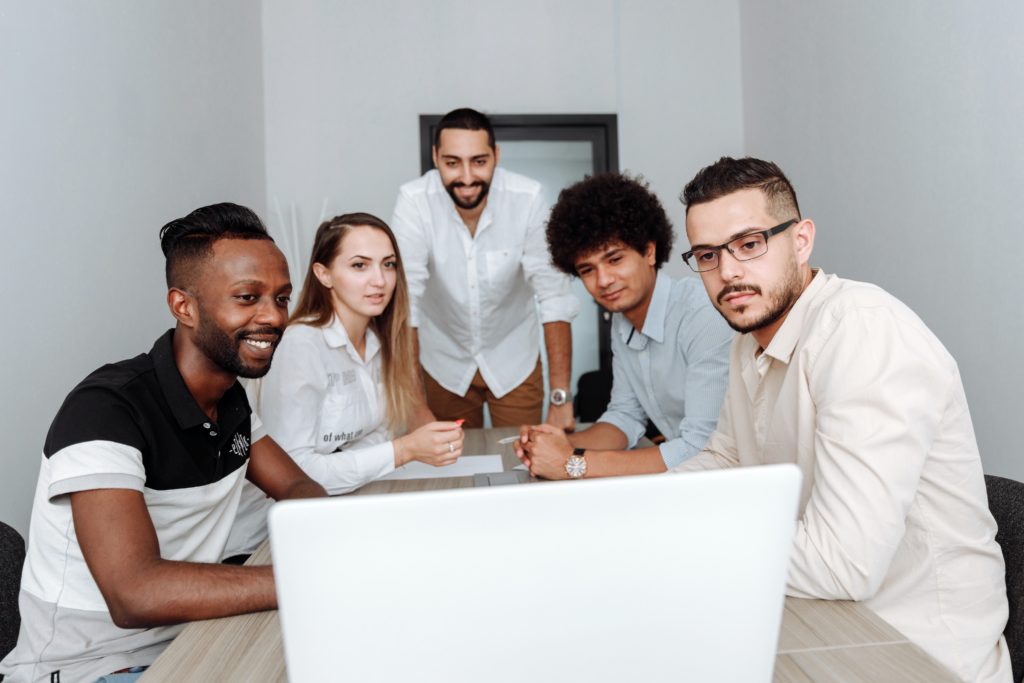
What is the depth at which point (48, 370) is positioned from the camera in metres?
2.02

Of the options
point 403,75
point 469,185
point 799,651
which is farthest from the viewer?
point 403,75

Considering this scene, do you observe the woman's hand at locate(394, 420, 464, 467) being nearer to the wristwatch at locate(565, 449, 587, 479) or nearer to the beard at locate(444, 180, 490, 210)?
the wristwatch at locate(565, 449, 587, 479)

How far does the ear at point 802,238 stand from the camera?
4.57 ft

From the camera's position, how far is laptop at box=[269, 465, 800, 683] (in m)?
0.51

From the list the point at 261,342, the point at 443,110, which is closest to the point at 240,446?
the point at 261,342

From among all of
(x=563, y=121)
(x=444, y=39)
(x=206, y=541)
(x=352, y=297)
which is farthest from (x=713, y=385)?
(x=444, y=39)

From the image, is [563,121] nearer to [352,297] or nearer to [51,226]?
[352,297]

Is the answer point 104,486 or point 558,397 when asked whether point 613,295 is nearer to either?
point 558,397

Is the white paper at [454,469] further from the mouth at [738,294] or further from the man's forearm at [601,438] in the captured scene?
the mouth at [738,294]

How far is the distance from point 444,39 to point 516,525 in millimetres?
4553

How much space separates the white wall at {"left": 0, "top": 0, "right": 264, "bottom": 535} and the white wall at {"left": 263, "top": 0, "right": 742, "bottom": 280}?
1024 millimetres

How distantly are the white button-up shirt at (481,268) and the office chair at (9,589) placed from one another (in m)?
1.80

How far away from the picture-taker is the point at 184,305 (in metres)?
1.37

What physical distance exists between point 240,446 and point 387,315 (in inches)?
35.2
